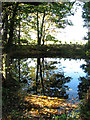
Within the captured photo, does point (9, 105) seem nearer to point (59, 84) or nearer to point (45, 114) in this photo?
Answer: point (45, 114)

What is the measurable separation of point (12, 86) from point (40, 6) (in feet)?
11.9

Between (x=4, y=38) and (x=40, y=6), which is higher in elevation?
(x=40, y=6)


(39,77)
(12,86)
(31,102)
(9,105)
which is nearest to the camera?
(9,105)

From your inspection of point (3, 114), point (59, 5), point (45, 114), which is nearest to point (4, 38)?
point (59, 5)

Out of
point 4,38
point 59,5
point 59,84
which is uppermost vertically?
point 59,5

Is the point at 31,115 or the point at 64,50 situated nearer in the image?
the point at 31,115

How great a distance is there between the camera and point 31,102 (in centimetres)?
512

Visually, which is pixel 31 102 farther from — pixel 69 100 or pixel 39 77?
pixel 39 77

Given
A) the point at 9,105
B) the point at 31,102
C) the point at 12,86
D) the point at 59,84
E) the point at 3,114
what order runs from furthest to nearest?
the point at 59,84
the point at 12,86
the point at 31,102
the point at 9,105
the point at 3,114

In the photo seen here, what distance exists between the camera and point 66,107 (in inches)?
188

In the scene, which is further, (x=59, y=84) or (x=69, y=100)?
(x=59, y=84)

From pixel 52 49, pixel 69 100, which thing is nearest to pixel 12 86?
pixel 69 100

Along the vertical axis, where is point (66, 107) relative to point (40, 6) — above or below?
below

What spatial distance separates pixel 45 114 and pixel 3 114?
127cm
